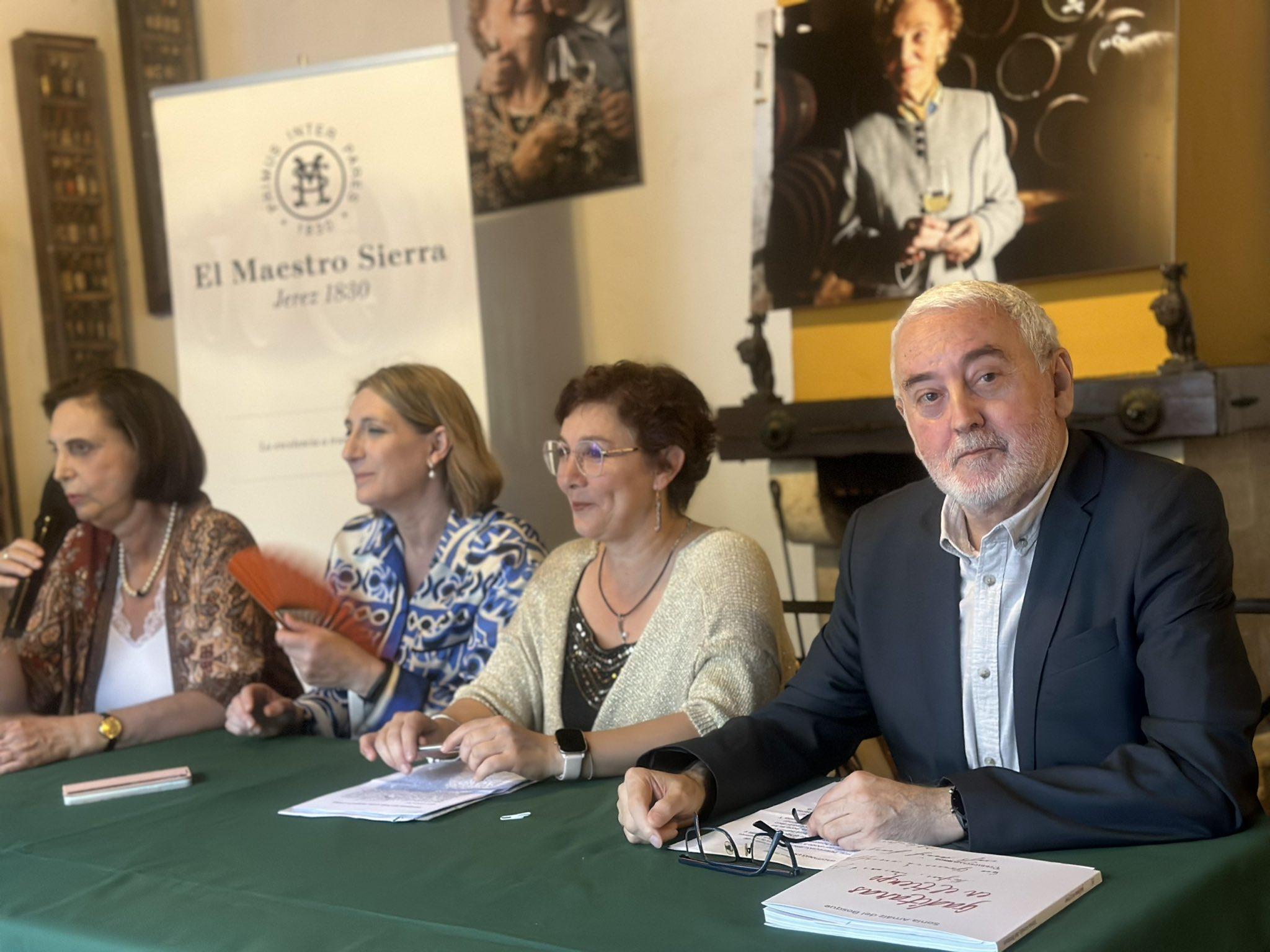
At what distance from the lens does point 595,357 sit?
17.9 ft

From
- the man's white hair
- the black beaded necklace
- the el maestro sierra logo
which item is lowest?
the black beaded necklace

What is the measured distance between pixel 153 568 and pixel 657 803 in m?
1.88

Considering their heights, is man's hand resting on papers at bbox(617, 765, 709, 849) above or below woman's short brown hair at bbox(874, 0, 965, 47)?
below

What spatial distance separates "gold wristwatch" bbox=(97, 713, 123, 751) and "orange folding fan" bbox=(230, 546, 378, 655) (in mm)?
355

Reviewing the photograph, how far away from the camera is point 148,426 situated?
3.14 m

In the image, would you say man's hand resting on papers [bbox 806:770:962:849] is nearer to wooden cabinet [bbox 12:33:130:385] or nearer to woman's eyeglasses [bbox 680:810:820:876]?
woman's eyeglasses [bbox 680:810:820:876]

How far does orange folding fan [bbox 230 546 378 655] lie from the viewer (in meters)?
2.63

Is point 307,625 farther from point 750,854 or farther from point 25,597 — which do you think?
point 750,854

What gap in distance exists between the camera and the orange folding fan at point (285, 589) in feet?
8.62

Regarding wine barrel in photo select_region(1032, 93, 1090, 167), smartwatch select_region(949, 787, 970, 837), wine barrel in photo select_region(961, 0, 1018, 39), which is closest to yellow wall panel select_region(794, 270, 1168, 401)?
wine barrel in photo select_region(1032, 93, 1090, 167)

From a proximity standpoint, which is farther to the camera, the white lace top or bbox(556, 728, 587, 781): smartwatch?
the white lace top

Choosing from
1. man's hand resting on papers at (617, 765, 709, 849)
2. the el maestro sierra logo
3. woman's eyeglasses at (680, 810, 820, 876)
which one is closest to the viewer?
woman's eyeglasses at (680, 810, 820, 876)

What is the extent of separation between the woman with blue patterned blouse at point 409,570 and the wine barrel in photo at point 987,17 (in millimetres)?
2036

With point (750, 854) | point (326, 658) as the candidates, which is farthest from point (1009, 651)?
point (326, 658)
